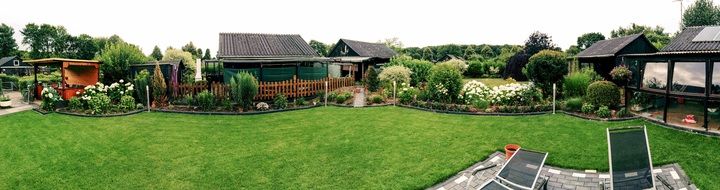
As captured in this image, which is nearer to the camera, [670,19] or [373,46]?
[373,46]

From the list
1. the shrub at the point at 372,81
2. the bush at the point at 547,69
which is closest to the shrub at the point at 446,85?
the bush at the point at 547,69

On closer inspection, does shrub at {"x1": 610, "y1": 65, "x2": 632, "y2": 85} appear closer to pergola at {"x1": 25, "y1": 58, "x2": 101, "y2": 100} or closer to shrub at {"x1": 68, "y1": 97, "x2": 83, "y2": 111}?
shrub at {"x1": 68, "y1": 97, "x2": 83, "y2": 111}

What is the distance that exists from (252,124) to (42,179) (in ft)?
19.5

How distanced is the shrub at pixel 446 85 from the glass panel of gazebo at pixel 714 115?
709 cm

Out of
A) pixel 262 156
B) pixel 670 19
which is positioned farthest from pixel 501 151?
pixel 670 19

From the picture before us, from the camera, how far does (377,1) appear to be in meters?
19.8

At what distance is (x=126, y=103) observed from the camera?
14.5 meters

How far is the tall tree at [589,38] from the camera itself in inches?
2156

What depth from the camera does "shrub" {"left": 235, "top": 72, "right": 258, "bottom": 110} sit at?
14820 millimetres

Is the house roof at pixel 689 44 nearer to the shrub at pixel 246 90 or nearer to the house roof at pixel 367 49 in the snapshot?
the shrub at pixel 246 90

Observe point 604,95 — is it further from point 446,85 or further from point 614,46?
point 614,46

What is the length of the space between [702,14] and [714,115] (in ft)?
133

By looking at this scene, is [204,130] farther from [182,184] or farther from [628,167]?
[628,167]

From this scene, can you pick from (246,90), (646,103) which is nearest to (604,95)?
(646,103)
